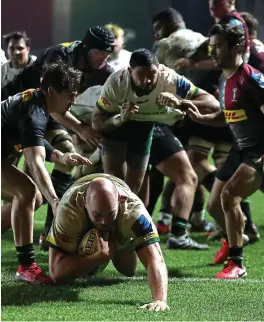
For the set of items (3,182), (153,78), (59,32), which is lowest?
(59,32)

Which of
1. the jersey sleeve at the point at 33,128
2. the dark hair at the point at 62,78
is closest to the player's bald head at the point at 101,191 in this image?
the jersey sleeve at the point at 33,128

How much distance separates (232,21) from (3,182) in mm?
3050

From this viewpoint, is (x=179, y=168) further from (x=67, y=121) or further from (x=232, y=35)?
(x=232, y=35)

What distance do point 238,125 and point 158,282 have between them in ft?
6.71

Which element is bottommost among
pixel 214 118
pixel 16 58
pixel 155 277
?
pixel 155 277

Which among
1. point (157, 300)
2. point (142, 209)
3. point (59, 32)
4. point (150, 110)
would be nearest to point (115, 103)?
point (150, 110)

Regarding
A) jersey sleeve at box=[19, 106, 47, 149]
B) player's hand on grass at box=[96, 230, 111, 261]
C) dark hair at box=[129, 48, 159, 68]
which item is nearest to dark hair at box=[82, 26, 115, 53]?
dark hair at box=[129, 48, 159, 68]

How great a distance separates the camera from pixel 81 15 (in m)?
14.2

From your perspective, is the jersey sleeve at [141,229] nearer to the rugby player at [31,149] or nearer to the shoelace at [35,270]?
the rugby player at [31,149]

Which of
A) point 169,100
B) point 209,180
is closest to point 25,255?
point 169,100

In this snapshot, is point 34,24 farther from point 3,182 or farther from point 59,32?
point 3,182

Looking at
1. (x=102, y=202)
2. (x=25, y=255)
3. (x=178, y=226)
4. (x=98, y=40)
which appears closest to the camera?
(x=102, y=202)

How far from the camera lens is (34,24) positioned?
15.4m

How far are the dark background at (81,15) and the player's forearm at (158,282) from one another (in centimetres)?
679
